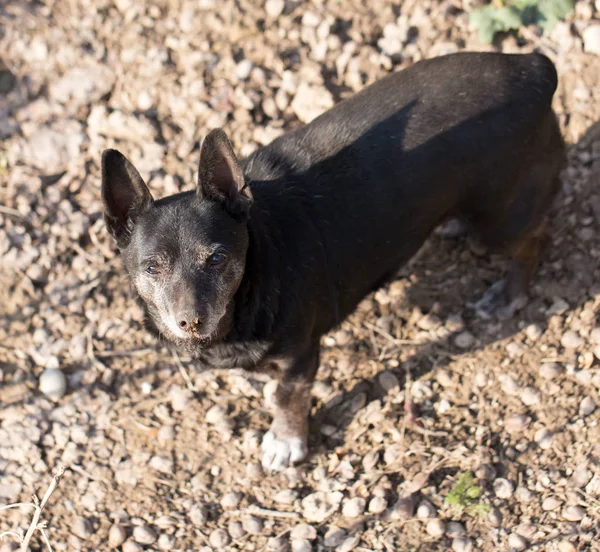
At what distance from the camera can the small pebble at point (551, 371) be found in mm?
4699

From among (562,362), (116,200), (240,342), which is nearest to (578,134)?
(562,362)

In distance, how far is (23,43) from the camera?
5977 millimetres

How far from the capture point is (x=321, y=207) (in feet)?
13.5

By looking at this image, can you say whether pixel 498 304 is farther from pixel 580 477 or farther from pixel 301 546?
pixel 301 546

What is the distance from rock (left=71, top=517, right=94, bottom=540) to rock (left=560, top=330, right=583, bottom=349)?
314 centimetres

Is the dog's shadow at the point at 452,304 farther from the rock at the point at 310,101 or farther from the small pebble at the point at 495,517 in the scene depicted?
the rock at the point at 310,101

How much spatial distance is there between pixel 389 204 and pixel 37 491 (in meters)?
2.72

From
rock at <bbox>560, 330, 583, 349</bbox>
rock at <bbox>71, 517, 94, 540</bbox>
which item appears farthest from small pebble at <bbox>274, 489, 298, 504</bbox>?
rock at <bbox>560, 330, 583, 349</bbox>

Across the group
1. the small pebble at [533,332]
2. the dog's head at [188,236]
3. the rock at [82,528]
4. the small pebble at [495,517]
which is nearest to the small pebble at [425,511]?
the small pebble at [495,517]

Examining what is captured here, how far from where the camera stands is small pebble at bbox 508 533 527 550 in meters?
4.07

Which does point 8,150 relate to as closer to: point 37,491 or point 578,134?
point 37,491

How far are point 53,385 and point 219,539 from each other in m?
1.49

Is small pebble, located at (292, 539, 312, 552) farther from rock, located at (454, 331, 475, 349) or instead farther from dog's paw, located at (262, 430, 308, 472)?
rock, located at (454, 331, 475, 349)

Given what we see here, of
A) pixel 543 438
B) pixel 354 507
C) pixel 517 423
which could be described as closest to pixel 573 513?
pixel 543 438
